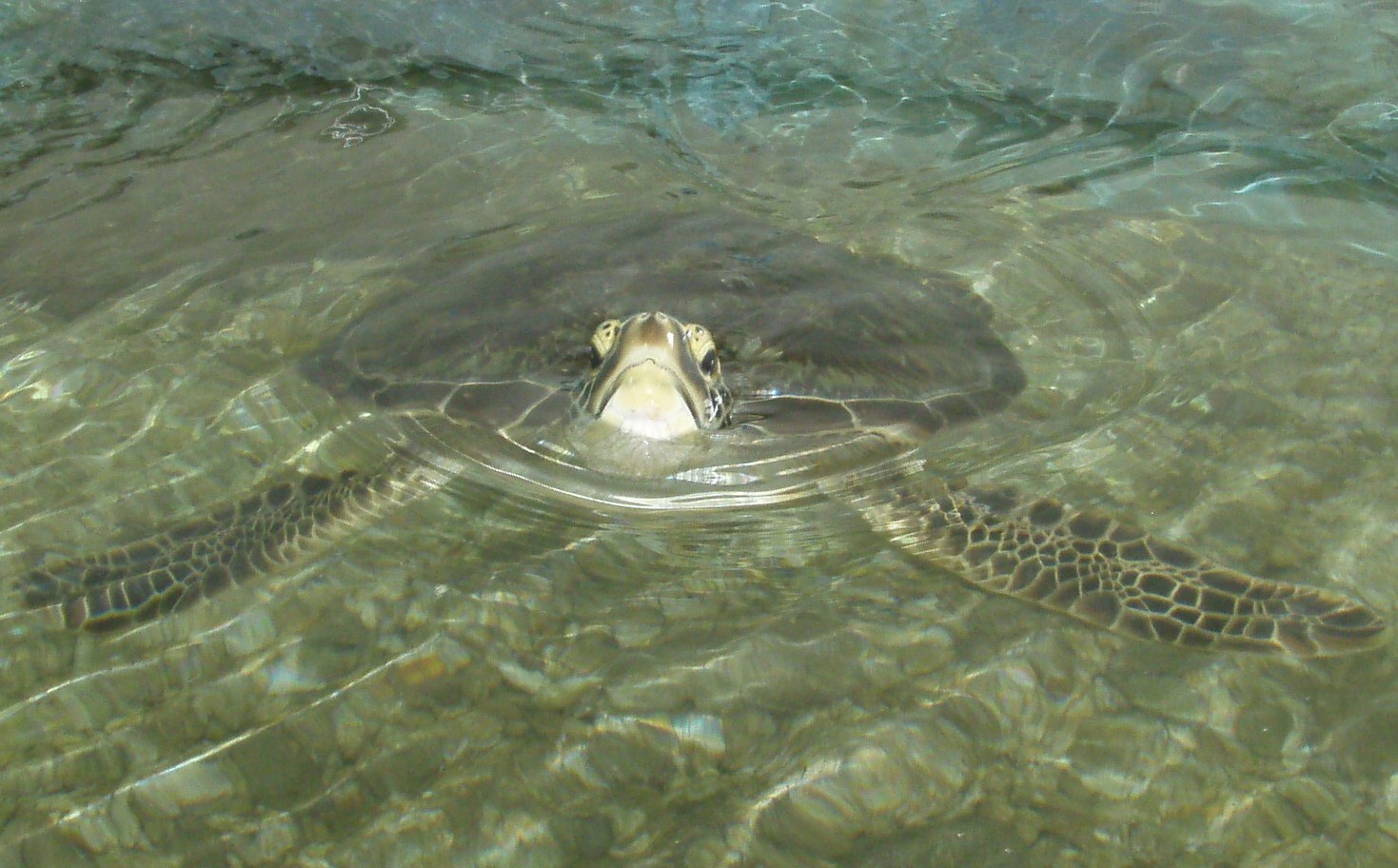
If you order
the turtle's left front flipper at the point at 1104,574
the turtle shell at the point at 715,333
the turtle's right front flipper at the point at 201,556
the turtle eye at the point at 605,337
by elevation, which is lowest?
the turtle's left front flipper at the point at 1104,574

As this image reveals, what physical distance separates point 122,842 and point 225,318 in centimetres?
314

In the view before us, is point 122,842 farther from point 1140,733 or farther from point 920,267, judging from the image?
point 920,267

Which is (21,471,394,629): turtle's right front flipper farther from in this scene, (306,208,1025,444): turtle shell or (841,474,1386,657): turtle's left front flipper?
(841,474,1386,657): turtle's left front flipper

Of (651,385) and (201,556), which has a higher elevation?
(651,385)

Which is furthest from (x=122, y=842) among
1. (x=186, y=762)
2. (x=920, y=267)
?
(x=920, y=267)

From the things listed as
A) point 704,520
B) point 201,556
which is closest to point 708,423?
point 704,520

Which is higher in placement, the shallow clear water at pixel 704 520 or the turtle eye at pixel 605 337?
the turtle eye at pixel 605 337

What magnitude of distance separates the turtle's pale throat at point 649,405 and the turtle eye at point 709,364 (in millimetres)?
139

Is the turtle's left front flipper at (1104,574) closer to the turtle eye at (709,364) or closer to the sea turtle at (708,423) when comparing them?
the sea turtle at (708,423)

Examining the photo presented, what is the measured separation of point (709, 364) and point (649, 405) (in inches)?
11.1

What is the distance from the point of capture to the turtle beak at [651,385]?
13.0ft

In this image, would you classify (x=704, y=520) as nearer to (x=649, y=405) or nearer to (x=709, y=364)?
(x=649, y=405)

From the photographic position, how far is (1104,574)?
365cm

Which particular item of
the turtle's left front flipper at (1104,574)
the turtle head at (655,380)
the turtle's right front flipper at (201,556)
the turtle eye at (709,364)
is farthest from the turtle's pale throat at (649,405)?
the turtle's right front flipper at (201,556)
